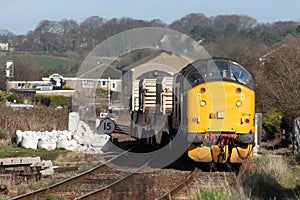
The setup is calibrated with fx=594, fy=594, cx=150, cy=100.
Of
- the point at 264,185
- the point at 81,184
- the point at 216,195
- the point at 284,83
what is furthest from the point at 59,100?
the point at 216,195

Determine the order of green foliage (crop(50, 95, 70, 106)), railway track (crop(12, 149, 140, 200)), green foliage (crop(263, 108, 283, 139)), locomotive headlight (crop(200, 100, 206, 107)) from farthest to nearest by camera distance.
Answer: green foliage (crop(50, 95, 70, 106)) < green foliage (crop(263, 108, 283, 139)) < locomotive headlight (crop(200, 100, 206, 107)) < railway track (crop(12, 149, 140, 200))

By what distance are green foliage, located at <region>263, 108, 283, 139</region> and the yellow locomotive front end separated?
1016 centimetres

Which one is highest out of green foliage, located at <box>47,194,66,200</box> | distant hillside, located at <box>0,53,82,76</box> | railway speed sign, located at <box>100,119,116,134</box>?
distant hillside, located at <box>0,53,82,76</box>

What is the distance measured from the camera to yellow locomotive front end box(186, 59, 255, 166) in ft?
48.1

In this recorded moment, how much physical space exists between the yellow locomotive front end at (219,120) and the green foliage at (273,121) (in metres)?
Result: 10.2

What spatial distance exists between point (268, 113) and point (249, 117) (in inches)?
441

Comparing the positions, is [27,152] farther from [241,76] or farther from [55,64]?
[55,64]

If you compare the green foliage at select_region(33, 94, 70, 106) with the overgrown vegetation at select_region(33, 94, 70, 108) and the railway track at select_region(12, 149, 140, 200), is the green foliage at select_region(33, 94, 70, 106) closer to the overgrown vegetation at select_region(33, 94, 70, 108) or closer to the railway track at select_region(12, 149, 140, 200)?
the overgrown vegetation at select_region(33, 94, 70, 108)

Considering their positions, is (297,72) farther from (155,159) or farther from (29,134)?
(29,134)

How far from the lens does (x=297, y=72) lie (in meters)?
23.3

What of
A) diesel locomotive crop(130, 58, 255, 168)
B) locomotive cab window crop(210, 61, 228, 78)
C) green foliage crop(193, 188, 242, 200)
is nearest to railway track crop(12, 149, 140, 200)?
diesel locomotive crop(130, 58, 255, 168)

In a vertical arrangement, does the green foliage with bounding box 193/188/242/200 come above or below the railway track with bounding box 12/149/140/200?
above

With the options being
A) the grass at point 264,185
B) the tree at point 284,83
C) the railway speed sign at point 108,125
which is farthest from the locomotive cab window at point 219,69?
the railway speed sign at point 108,125

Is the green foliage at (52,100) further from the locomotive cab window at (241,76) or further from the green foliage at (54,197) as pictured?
the green foliage at (54,197)
